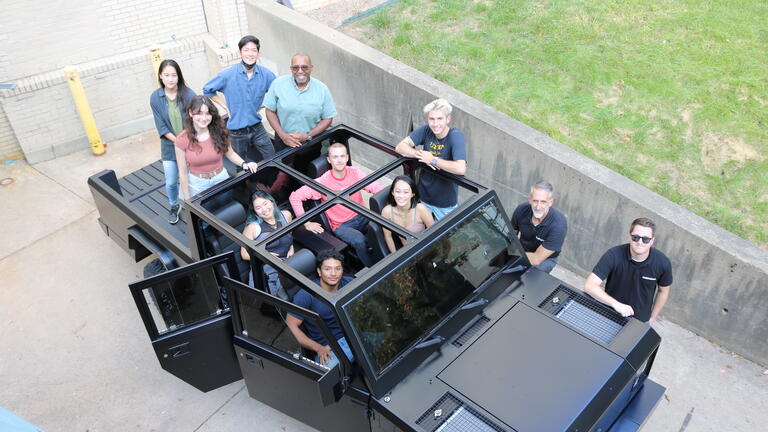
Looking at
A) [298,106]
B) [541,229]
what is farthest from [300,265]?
[298,106]

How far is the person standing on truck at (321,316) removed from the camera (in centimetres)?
397

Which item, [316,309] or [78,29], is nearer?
[316,309]

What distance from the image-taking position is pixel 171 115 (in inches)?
227

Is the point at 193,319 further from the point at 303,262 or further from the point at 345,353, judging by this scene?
the point at 345,353

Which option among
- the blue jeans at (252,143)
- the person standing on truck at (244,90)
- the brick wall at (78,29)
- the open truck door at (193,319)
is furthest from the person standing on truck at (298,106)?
the brick wall at (78,29)

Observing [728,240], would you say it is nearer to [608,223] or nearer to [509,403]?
[608,223]

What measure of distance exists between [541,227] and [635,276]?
764 mm

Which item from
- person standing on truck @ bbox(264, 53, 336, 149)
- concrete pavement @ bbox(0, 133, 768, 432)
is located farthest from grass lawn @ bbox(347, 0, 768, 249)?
person standing on truck @ bbox(264, 53, 336, 149)

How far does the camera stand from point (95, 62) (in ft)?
25.9

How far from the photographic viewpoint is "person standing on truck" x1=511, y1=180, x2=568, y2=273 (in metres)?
4.59

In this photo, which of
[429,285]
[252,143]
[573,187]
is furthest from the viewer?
[252,143]

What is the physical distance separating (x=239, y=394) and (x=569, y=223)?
11.5 ft

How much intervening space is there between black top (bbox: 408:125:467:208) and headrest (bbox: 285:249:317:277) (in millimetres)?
1277

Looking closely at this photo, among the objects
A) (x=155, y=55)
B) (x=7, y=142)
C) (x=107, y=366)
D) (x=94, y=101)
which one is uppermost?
(x=155, y=55)
